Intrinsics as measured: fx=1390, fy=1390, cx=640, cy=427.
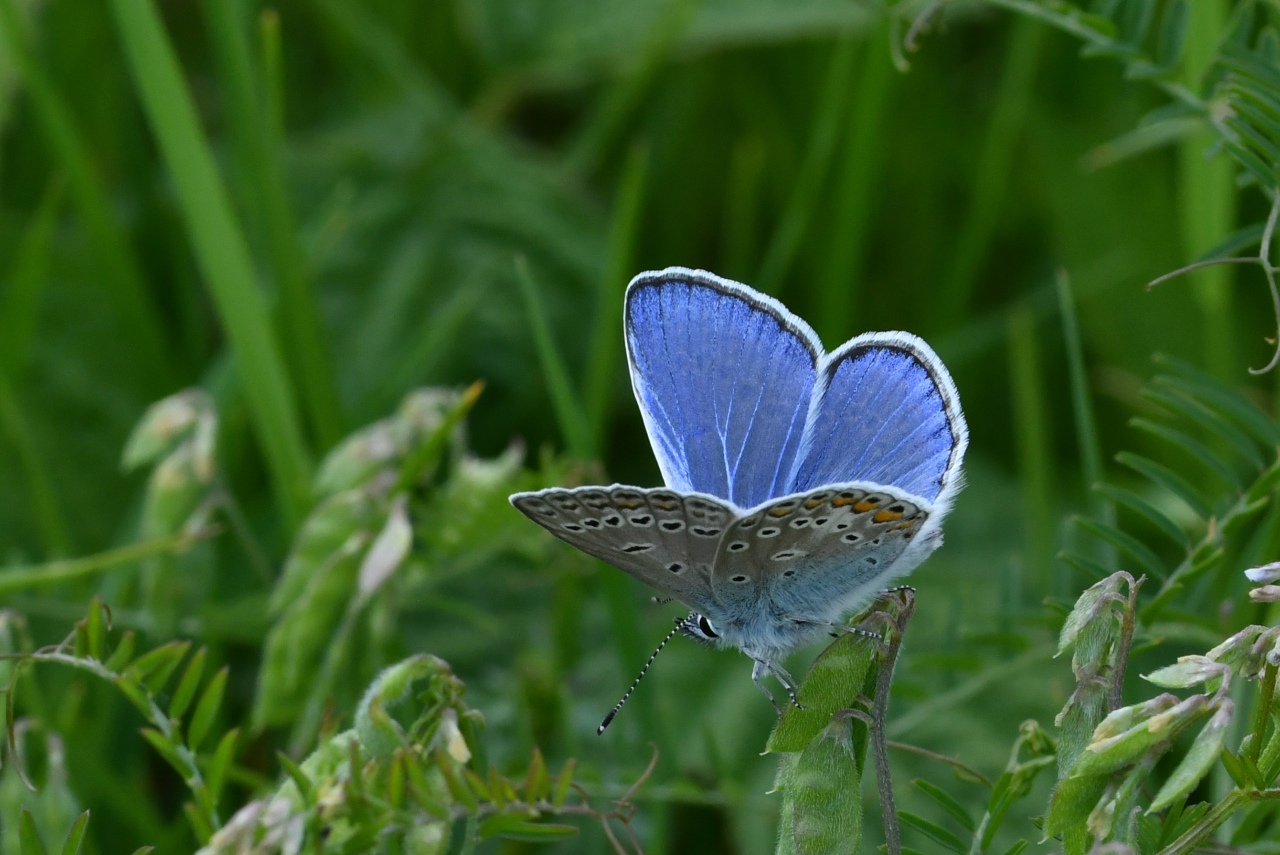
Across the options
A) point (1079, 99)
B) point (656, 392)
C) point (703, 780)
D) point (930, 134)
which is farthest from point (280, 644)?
point (1079, 99)

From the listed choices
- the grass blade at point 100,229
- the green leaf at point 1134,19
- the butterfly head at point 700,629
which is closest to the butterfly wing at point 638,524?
the butterfly head at point 700,629

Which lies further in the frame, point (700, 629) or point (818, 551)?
point (700, 629)

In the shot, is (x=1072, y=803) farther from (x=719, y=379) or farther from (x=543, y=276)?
(x=543, y=276)

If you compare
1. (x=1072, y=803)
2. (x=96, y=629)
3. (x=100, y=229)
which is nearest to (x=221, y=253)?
(x=100, y=229)

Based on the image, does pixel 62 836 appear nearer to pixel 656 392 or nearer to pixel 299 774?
pixel 299 774

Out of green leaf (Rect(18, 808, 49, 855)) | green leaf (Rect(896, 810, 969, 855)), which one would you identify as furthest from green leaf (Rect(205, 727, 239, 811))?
green leaf (Rect(896, 810, 969, 855))

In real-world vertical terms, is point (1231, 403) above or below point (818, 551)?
above

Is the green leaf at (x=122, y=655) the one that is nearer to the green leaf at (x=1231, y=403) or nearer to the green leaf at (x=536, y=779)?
the green leaf at (x=536, y=779)

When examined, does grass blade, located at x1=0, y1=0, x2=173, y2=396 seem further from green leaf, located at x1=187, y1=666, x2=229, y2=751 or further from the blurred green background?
green leaf, located at x1=187, y1=666, x2=229, y2=751
